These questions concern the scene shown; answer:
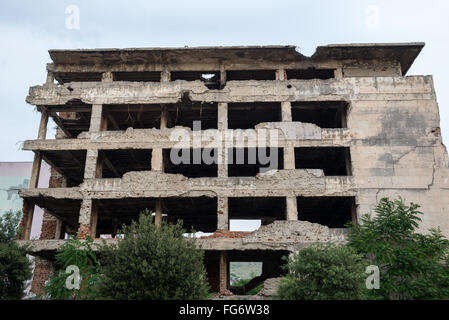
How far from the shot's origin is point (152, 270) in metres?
12.5

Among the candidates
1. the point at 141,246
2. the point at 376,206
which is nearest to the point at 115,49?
the point at 141,246

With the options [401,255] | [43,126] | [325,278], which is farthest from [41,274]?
[401,255]

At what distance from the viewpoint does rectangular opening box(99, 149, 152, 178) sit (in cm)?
2158

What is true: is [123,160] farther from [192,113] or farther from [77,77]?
[77,77]

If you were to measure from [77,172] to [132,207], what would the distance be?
4190 mm

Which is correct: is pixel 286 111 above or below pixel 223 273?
above

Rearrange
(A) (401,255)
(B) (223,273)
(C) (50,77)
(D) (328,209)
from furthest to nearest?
(C) (50,77) < (D) (328,209) < (B) (223,273) < (A) (401,255)

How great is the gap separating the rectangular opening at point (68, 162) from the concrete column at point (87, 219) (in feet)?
9.93

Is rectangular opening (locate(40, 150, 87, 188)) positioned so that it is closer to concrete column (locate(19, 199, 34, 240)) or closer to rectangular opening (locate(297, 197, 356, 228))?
concrete column (locate(19, 199, 34, 240))

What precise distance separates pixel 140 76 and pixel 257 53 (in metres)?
6.02

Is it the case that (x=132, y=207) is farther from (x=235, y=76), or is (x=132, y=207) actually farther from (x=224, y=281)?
(x=235, y=76)

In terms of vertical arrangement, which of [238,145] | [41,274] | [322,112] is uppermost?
[322,112]

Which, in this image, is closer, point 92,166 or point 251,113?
point 92,166

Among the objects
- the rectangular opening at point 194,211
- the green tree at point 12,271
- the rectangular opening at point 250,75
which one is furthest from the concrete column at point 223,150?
the green tree at point 12,271
